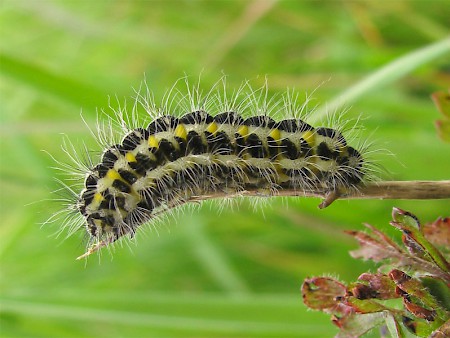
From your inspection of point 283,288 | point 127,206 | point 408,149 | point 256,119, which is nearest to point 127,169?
point 127,206

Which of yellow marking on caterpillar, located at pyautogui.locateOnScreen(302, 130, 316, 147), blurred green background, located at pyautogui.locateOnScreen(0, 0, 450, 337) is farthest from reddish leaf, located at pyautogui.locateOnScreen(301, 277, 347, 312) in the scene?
blurred green background, located at pyautogui.locateOnScreen(0, 0, 450, 337)

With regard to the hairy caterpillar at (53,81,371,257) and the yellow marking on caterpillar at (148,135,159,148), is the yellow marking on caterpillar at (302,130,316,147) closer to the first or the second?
the hairy caterpillar at (53,81,371,257)

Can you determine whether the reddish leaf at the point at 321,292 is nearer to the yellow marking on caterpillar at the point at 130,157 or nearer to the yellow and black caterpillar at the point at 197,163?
the yellow and black caterpillar at the point at 197,163

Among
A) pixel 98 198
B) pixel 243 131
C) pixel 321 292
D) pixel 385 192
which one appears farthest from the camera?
pixel 243 131

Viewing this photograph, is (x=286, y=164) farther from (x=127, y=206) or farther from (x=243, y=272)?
(x=243, y=272)

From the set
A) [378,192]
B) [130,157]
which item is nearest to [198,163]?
[130,157]

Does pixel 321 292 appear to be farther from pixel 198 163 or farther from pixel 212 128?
pixel 212 128

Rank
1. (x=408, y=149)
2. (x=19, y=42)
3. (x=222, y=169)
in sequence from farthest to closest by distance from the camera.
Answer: (x=19, y=42)
(x=408, y=149)
(x=222, y=169)
